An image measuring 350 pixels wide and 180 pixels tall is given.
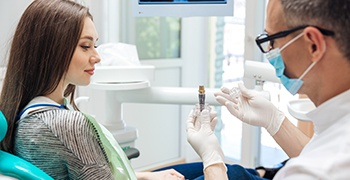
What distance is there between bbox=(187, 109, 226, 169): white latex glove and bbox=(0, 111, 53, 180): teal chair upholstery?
52 centimetres

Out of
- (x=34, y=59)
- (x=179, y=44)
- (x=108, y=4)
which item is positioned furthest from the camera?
(x=179, y=44)

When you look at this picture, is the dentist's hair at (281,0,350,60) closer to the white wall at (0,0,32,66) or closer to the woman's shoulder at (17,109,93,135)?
the woman's shoulder at (17,109,93,135)

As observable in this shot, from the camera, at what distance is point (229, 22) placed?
3.70 m

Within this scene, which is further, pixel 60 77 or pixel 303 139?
pixel 303 139

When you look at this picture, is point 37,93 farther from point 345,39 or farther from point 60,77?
point 345,39

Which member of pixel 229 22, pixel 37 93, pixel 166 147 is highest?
pixel 229 22

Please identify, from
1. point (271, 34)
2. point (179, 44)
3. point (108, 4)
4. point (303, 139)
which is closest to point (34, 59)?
point (271, 34)

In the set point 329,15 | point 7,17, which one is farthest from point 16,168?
point 7,17

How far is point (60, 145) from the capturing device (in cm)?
118

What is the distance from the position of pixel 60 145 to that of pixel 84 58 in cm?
30

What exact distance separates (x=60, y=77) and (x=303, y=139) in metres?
0.87

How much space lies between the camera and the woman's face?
4.37ft

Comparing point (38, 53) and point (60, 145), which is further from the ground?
point (38, 53)

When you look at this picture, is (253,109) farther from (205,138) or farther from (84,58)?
(84,58)
